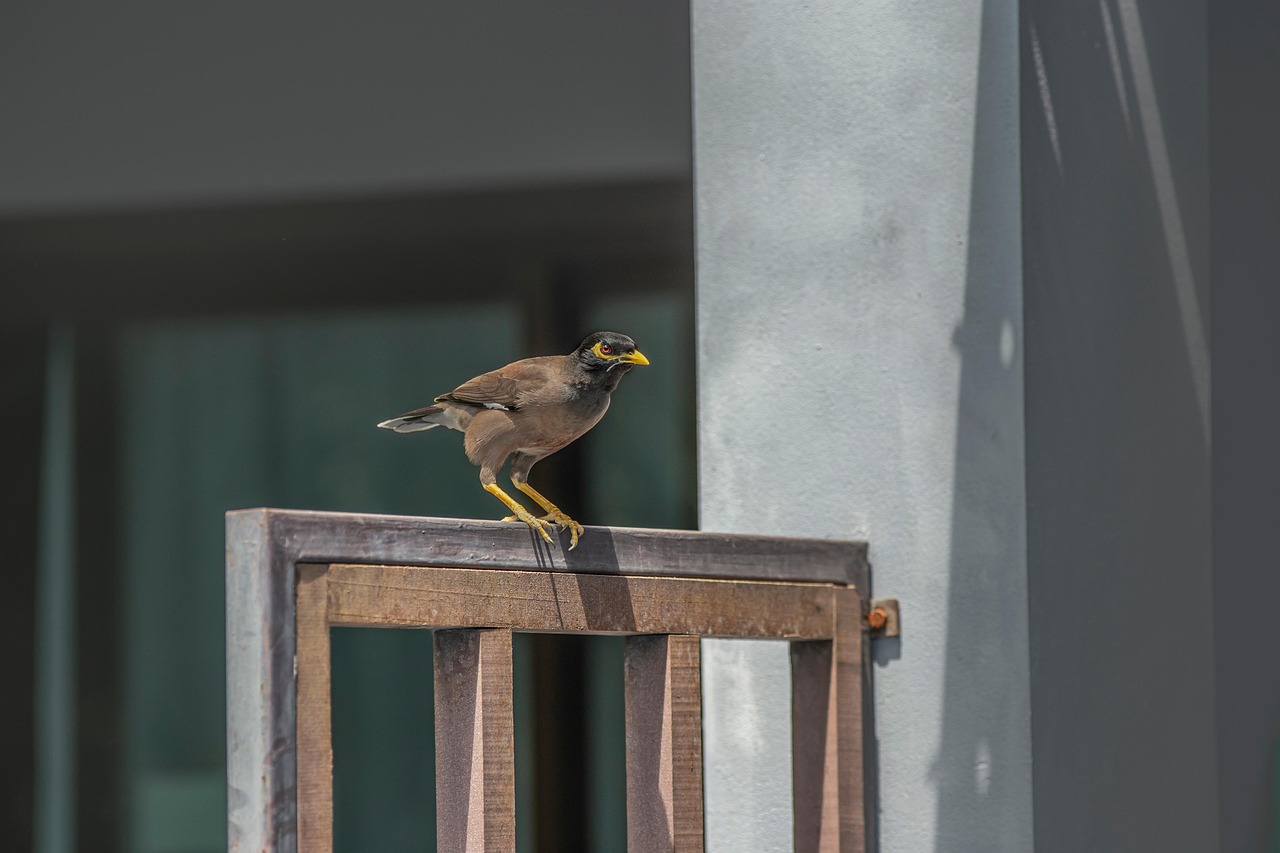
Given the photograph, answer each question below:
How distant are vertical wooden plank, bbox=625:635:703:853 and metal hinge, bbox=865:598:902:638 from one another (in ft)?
1.44

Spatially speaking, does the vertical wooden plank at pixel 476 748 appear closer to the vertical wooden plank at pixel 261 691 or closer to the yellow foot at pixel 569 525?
the yellow foot at pixel 569 525

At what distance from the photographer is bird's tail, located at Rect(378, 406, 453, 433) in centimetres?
307

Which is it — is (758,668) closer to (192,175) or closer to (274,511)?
(274,511)

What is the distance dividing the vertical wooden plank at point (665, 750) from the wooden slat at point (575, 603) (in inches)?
2.2

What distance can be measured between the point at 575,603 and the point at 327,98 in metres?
3.41

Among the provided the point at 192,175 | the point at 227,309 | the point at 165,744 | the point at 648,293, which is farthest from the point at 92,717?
the point at 648,293

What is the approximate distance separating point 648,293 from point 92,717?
2.35 metres

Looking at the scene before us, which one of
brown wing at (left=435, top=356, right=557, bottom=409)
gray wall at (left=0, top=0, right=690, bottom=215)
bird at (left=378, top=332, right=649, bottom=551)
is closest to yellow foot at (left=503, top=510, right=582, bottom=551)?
bird at (left=378, top=332, right=649, bottom=551)

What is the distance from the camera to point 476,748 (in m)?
2.49

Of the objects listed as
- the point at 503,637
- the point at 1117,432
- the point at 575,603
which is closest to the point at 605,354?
the point at 575,603

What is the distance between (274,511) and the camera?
2.25 meters

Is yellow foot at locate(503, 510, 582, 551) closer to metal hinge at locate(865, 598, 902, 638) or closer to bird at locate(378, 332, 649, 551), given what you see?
bird at locate(378, 332, 649, 551)

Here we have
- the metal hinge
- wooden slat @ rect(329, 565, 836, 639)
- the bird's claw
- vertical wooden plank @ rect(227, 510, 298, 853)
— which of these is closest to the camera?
vertical wooden plank @ rect(227, 510, 298, 853)

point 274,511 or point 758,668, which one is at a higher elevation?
point 274,511
